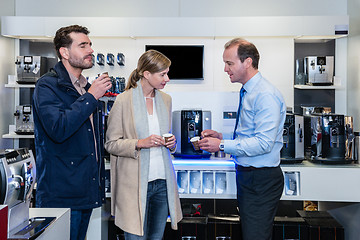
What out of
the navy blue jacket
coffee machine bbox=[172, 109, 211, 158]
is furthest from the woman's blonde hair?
coffee machine bbox=[172, 109, 211, 158]

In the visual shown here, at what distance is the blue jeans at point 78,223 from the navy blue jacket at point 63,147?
8 cm

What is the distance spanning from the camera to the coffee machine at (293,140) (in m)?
3.34

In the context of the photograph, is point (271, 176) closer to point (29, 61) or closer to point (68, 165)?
point (68, 165)

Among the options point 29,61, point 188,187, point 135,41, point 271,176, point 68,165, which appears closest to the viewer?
point 68,165

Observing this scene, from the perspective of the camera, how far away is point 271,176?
2.25m

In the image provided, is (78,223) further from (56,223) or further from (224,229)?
(224,229)

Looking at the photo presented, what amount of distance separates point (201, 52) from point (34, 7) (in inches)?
90.0

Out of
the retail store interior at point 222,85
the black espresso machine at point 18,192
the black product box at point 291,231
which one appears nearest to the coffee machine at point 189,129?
the retail store interior at point 222,85

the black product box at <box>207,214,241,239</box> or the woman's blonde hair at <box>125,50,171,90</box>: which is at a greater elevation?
the woman's blonde hair at <box>125,50,171,90</box>

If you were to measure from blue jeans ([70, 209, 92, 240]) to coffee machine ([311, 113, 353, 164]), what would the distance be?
210 cm

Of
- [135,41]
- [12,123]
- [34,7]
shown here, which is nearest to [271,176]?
[135,41]

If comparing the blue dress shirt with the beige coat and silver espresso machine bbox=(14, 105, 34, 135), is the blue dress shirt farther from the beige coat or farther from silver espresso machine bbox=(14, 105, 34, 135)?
silver espresso machine bbox=(14, 105, 34, 135)

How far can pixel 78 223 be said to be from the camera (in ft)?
7.09

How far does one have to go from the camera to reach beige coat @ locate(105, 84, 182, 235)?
2.21 m
